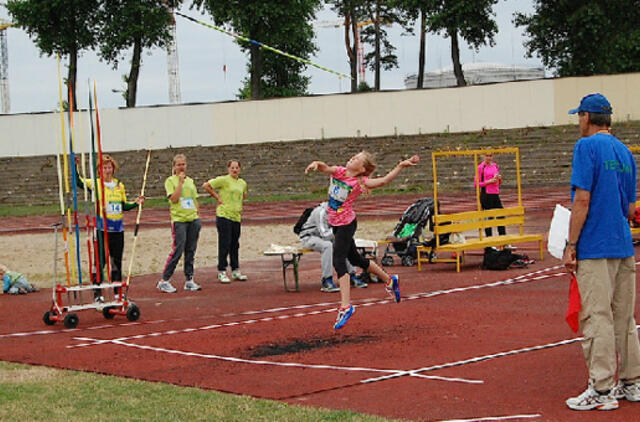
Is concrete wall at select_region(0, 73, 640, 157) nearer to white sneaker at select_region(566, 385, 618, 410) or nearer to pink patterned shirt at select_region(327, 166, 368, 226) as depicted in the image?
pink patterned shirt at select_region(327, 166, 368, 226)

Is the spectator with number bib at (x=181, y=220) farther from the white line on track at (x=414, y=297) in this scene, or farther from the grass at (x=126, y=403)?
the grass at (x=126, y=403)

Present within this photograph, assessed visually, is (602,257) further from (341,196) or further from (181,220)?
(181,220)

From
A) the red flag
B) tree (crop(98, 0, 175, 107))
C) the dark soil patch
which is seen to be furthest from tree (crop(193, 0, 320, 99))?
the red flag

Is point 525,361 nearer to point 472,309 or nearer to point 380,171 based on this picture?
point 472,309

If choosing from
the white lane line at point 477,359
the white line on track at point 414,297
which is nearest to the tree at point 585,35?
the white line on track at point 414,297

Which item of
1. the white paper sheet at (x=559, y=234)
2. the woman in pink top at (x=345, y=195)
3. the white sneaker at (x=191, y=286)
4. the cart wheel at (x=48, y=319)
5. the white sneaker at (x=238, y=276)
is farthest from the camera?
the white sneaker at (x=238, y=276)

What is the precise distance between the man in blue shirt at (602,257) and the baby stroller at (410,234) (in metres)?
10.1

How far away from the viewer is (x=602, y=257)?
6688 mm

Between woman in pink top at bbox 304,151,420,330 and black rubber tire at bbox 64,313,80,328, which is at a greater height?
woman in pink top at bbox 304,151,420,330

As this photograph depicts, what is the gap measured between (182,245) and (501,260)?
478 cm

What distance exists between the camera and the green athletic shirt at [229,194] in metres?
15.6

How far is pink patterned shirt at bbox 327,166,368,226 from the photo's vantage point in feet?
34.8

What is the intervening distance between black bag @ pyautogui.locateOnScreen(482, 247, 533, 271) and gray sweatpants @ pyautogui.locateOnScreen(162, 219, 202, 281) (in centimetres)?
443

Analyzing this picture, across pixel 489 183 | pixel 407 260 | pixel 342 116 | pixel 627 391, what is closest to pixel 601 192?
pixel 627 391
